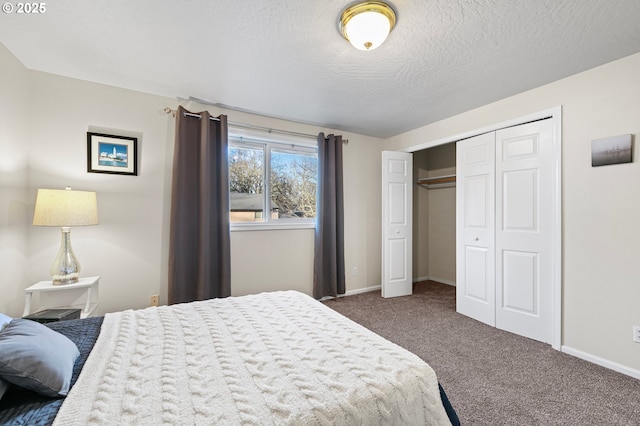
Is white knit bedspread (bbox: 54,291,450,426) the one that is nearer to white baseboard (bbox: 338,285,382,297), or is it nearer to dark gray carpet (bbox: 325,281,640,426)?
dark gray carpet (bbox: 325,281,640,426)

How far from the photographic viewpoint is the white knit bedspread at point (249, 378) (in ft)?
2.62

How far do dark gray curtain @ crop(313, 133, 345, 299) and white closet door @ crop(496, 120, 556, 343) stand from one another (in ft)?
6.31

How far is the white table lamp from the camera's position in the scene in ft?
6.64

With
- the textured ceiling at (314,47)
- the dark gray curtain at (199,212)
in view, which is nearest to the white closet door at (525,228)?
the textured ceiling at (314,47)

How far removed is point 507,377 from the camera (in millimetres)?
1992

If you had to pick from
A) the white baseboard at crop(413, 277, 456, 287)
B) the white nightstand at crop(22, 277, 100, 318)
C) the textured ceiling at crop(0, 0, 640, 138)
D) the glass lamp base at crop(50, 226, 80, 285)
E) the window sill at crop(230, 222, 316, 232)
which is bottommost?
the white baseboard at crop(413, 277, 456, 287)

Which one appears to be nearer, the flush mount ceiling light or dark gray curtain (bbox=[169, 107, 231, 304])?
the flush mount ceiling light

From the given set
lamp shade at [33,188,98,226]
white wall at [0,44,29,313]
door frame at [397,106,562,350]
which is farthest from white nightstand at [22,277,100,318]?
door frame at [397,106,562,350]

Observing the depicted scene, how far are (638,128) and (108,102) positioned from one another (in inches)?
178

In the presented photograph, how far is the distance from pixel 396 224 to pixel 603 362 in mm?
2396

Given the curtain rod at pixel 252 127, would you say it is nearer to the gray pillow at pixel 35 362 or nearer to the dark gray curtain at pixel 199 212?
the dark gray curtain at pixel 199 212

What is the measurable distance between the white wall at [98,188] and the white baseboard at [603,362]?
308 cm

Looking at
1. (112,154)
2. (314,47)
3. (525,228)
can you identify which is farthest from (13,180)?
(525,228)

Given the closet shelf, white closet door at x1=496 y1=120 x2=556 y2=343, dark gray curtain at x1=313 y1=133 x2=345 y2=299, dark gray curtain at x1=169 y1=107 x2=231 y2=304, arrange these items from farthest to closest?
the closet shelf
dark gray curtain at x1=313 y1=133 x2=345 y2=299
dark gray curtain at x1=169 y1=107 x2=231 y2=304
white closet door at x1=496 y1=120 x2=556 y2=343
